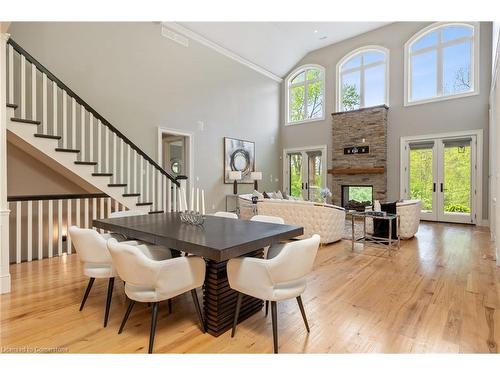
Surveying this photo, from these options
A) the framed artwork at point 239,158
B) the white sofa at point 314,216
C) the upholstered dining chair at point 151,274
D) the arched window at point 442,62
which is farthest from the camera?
the framed artwork at point 239,158

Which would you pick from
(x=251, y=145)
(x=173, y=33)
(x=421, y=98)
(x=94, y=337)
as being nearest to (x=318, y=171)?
(x=251, y=145)

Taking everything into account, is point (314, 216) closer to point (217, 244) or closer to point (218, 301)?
point (218, 301)

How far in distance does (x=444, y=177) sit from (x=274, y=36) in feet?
21.1

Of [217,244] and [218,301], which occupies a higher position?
[217,244]

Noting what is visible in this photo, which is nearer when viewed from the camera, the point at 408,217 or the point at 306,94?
the point at 408,217

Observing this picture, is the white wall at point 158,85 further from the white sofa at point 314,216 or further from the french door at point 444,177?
the french door at point 444,177

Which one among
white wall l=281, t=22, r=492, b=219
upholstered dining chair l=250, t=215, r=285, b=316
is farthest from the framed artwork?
upholstered dining chair l=250, t=215, r=285, b=316

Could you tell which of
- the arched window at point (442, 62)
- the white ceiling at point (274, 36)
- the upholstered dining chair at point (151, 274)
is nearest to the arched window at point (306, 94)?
the white ceiling at point (274, 36)

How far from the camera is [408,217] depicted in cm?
525

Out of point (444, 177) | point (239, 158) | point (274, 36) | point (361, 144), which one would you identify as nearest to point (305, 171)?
point (361, 144)

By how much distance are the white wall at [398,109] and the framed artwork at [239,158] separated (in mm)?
1985

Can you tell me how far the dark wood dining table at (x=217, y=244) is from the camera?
1889 mm

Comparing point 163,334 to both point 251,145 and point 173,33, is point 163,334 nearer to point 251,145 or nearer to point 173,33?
point 173,33
